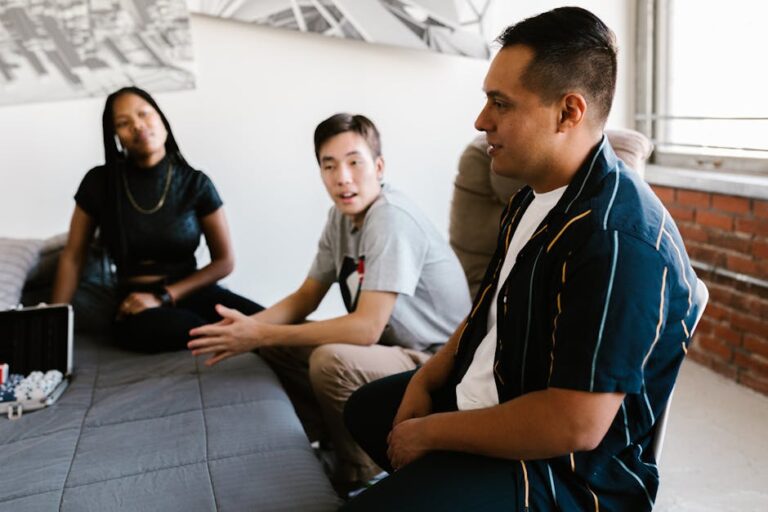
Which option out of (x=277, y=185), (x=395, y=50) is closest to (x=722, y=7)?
(x=395, y=50)

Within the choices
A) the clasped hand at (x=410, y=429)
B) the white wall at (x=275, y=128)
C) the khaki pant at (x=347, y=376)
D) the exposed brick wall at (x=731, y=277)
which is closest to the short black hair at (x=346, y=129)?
the khaki pant at (x=347, y=376)

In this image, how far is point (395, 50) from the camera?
2.91 meters

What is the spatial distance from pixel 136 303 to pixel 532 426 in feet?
4.99

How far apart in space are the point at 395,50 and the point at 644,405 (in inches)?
85.9

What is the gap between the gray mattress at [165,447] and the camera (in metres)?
1.25

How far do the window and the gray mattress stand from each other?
6.69 feet

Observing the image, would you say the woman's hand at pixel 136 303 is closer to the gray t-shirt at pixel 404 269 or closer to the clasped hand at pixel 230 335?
the clasped hand at pixel 230 335

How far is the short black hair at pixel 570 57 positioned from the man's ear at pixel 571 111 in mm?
15

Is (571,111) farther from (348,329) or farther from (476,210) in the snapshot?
(476,210)

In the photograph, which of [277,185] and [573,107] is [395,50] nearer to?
[277,185]

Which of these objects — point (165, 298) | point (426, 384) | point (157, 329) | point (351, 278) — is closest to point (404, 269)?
point (351, 278)

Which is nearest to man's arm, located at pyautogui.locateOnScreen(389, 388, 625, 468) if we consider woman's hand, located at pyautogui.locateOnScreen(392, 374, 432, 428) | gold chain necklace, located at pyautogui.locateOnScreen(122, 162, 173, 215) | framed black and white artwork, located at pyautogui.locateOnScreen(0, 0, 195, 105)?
woman's hand, located at pyautogui.locateOnScreen(392, 374, 432, 428)

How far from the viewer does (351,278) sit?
6.28ft

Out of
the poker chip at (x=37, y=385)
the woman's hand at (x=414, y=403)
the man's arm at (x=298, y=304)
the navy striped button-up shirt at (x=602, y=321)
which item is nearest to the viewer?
the navy striped button-up shirt at (x=602, y=321)
